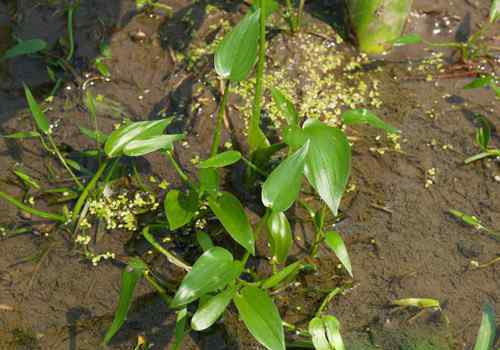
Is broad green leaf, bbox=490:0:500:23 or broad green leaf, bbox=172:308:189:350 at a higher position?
broad green leaf, bbox=490:0:500:23

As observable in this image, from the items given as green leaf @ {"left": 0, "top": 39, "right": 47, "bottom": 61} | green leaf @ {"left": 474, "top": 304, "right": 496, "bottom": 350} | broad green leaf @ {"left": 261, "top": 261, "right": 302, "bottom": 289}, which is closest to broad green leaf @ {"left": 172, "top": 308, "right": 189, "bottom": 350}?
broad green leaf @ {"left": 261, "top": 261, "right": 302, "bottom": 289}

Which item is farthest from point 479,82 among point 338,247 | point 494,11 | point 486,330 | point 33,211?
point 33,211

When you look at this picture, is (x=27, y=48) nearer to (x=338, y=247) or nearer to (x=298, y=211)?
(x=298, y=211)

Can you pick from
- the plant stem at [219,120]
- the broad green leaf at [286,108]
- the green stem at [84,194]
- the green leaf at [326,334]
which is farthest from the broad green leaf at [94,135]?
the green leaf at [326,334]

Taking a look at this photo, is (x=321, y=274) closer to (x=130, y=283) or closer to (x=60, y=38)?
(x=130, y=283)

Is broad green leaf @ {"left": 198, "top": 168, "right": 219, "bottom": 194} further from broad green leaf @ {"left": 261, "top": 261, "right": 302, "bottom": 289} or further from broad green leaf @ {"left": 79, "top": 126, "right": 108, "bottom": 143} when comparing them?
broad green leaf @ {"left": 79, "top": 126, "right": 108, "bottom": 143}

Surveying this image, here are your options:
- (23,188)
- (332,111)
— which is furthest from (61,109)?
(332,111)
